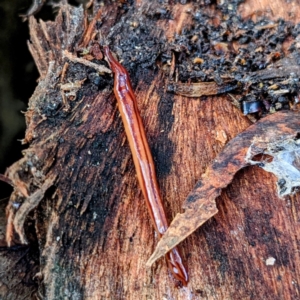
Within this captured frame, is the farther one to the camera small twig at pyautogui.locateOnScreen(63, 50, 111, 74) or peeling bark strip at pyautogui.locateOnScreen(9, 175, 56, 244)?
small twig at pyautogui.locateOnScreen(63, 50, 111, 74)

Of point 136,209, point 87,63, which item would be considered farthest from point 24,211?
point 87,63

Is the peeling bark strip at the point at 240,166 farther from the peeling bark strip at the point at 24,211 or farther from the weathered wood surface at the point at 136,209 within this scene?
the peeling bark strip at the point at 24,211

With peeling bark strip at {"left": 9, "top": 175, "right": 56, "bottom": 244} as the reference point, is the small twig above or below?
above

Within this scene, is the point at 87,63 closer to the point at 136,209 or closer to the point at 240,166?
the point at 136,209

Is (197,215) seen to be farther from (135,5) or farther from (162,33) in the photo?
(135,5)

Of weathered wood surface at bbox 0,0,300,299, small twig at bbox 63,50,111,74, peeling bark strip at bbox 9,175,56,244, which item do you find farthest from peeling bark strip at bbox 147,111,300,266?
small twig at bbox 63,50,111,74

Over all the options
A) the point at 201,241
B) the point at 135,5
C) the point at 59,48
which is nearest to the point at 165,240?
the point at 201,241

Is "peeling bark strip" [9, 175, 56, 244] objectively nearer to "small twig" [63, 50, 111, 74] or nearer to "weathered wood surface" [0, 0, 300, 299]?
"weathered wood surface" [0, 0, 300, 299]
